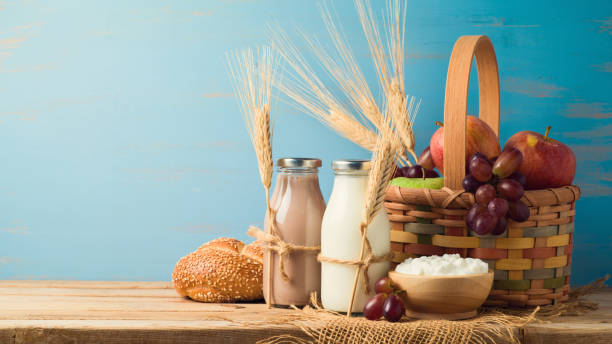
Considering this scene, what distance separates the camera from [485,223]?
1.02 meters

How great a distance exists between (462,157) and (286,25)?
624mm

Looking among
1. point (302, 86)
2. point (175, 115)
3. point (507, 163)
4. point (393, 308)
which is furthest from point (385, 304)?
point (175, 115)

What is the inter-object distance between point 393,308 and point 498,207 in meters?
0.25

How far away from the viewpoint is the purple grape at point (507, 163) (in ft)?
3.33

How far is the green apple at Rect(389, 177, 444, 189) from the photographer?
1.12 m

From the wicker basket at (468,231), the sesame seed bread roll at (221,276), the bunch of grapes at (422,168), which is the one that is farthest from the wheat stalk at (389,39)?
the sesame seed bread roll at (221,276)

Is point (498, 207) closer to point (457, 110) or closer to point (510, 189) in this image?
point (510, 189)

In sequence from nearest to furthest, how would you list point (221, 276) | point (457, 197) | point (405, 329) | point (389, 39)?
1. point (405, 329)
2. point (457, 197)
3. point (221, 276)
4. point (389, 39)

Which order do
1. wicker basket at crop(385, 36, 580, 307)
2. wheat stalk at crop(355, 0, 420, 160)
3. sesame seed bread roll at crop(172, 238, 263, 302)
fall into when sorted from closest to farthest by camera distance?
1. wicker basket at crop(385, 36, 580, 307)
2. sesame seed bread roll at crop(172, 238, 263, 302)
3. wheat stalk at crop(355, 0, 420, 160)

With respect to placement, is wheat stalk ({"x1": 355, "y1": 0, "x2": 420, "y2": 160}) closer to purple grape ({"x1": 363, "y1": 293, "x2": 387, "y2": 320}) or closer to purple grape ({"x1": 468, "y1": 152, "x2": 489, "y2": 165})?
purple grape ({"x1": 468, "y1": 152, "x2": 489, "y2": 165})

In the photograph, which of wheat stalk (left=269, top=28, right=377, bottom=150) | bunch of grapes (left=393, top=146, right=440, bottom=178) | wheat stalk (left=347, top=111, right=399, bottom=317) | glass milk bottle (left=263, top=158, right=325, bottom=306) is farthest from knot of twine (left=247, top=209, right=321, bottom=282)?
wheat stalk (left=269, top=28, right=377, bottom=150)

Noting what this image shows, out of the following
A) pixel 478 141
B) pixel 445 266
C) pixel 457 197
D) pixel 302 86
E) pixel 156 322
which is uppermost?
pixel 302 86

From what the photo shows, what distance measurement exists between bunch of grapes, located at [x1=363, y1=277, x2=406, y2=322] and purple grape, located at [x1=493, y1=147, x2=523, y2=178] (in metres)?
0.27

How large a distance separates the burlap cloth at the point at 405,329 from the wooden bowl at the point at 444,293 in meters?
0.03
